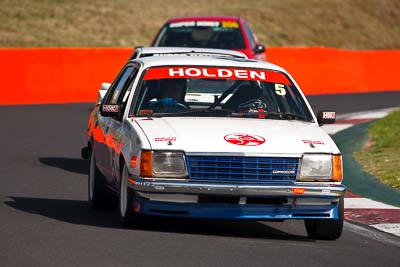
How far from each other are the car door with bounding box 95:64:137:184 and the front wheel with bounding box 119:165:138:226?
22.6 inches

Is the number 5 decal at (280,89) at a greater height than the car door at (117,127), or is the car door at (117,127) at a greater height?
the number 5 decal at (280,89)

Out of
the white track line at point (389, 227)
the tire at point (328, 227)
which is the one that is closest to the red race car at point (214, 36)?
the white track line at point (389, 227)

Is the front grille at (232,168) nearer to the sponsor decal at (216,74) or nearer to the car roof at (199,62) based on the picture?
the sponsor decal at (216,74)

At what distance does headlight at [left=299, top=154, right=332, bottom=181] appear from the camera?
9.91m

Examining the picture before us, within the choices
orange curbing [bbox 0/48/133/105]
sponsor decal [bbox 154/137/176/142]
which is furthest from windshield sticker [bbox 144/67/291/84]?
orange curbing [bbox 0/48/133/105]

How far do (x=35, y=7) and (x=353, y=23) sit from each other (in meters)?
14.9

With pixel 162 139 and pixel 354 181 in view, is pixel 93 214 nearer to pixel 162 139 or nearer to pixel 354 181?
pixel 162 139

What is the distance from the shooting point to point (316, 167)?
32.6 feet

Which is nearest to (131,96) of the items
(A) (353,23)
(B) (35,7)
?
(B) (35,7)

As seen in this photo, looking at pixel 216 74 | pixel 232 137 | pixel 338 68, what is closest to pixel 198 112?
pixel 216 74

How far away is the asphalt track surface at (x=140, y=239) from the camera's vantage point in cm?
888

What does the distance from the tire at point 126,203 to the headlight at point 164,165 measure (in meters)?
0.26

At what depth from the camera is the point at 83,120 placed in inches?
912

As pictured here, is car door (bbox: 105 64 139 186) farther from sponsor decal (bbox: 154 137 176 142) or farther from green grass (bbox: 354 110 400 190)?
green grass (bbox: 354 110 400 190)
